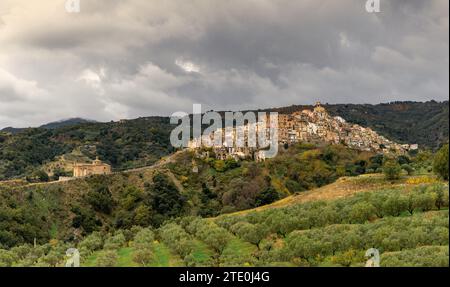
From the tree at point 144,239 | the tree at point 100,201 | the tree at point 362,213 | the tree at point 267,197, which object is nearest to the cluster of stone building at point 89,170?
the tree at point 100,201

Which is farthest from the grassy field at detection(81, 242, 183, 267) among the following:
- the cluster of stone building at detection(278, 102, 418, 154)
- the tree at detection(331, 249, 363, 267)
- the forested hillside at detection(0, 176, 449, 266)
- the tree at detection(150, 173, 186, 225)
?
the cluster of stone building at detection(278, 102, 418, 154)

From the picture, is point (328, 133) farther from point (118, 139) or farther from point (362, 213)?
point (362, 213)

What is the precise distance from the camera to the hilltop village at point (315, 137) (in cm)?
10100

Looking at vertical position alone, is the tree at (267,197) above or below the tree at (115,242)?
above

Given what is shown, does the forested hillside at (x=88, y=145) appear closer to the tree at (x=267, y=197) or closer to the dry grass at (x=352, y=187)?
the tree at (x=267, y=197)

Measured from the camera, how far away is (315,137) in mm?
114375

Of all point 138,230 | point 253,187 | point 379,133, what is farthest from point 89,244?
point 379,133

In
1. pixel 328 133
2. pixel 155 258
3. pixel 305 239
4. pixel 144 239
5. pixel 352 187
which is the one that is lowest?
pixel 155 258

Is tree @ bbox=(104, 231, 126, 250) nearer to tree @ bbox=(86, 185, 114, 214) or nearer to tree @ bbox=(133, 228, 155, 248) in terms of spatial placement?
tree @ bbox=(133, 228, 155, 248)

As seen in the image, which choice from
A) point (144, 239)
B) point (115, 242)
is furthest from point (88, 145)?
point (144, 239)
